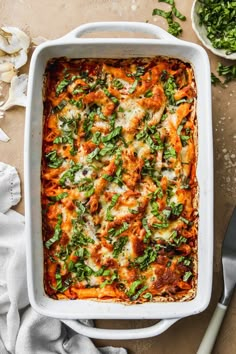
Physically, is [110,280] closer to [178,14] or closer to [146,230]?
[146,230]

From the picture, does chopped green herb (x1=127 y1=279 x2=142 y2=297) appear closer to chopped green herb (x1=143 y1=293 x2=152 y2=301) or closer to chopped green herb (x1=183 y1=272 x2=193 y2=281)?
chopped green herb (x1=143 y1=293 x2=152 y2=301)

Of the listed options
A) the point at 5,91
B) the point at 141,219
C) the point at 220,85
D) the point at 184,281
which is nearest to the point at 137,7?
the point at 220,85

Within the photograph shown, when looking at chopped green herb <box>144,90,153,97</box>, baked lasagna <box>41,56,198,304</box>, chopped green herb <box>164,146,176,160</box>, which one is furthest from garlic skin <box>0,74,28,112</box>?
chopped green herb <box>164,146,176,160</box>

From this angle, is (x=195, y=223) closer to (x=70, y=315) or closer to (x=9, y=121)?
(x=70, y=315)

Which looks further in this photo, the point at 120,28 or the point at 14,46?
the point at 14,46

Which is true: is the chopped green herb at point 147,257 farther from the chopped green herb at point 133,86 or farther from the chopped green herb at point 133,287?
the chopped green herb at point 133,86

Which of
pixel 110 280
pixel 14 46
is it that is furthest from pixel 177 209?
pixel 14 46
